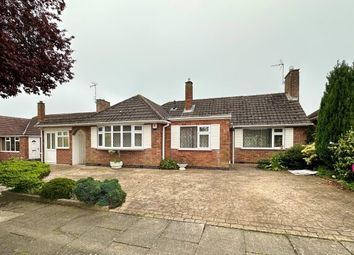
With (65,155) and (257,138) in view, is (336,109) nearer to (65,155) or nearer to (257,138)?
(257,138)

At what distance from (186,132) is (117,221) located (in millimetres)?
8381

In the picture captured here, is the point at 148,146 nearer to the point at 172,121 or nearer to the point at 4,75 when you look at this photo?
→ the point at 172,121

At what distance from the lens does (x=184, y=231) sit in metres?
3.86

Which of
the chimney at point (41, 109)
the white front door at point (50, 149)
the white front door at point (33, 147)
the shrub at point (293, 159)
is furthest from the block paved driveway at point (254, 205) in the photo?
the white front door at point (33, 147)

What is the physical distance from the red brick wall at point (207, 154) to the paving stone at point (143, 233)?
772cm

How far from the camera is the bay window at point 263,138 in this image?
44.7ft

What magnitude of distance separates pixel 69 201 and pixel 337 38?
15.3m

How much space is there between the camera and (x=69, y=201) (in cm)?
539

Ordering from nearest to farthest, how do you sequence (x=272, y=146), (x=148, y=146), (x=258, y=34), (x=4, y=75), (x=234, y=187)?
(x=4, y=75), (x=234, y=187), (x=258, y=34), (x=148, y=146), (x=272, y=146)

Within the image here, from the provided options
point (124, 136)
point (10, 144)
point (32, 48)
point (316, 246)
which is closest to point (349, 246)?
point (316, 246)

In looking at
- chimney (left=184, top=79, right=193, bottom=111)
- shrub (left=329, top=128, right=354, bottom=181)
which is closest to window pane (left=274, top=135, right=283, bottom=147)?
shrub (left=329, top=128, right=354, bottom=181)

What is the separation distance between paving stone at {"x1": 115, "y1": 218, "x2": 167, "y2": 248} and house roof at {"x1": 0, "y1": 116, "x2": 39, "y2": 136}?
2156 cm

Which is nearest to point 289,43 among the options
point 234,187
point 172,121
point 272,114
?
point 272,114

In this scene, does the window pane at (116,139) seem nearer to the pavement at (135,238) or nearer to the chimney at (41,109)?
the pavement at (135,238)
